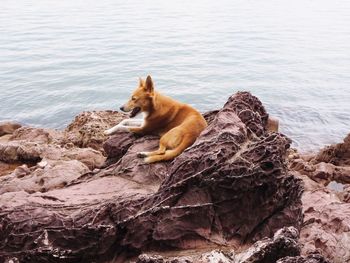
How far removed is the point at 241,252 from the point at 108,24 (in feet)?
129

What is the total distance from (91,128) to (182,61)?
16636 millimetres

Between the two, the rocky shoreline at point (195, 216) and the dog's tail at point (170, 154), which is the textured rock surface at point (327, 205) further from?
the dog's tail at point (170, 154)

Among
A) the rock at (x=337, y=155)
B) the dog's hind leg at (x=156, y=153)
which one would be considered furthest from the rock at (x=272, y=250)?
the rock at (x=337, y=155)

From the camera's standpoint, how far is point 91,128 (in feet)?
45.7

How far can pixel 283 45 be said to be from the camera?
35469 millimetres

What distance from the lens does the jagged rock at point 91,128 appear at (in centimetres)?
1353

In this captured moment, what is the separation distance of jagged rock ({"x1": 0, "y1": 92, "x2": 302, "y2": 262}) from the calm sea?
425 inches

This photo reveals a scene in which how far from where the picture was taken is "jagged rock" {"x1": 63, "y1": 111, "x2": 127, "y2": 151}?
13531 millimetres

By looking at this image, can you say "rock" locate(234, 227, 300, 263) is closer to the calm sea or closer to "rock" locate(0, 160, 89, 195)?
"rock" locate(0, 160, 89, 195)

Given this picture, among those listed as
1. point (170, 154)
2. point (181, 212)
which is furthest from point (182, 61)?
point (181, 212)

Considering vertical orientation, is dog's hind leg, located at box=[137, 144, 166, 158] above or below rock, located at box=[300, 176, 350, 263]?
above

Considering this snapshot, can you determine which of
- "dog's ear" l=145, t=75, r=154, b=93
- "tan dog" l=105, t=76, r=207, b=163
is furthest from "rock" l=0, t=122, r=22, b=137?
"dog's ear" l=145, t=75, r=154, b=93

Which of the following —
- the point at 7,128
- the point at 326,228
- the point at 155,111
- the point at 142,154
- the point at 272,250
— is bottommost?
the point at 7,128

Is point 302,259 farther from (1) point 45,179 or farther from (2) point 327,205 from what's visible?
(1) point 45,179
